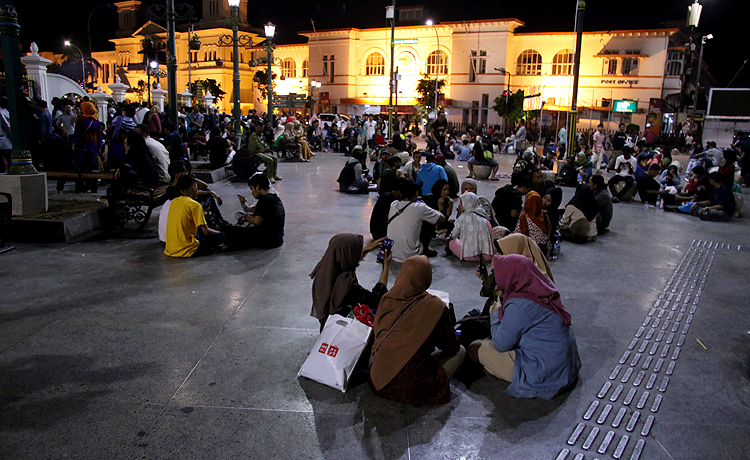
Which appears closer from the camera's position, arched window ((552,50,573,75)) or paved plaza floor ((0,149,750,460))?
paved plaza floor ((0,149,750,460))

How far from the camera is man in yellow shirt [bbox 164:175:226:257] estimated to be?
7.18 meters

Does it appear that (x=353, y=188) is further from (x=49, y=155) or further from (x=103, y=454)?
(x=103, y=454)

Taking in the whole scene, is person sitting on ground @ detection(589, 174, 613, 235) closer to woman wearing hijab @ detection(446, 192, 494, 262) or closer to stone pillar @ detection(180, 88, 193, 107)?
woman wearing hijab @ detection(446, 192, 494, 262)

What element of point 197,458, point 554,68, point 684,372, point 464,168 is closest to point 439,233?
point 684,372

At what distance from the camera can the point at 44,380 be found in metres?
4.18

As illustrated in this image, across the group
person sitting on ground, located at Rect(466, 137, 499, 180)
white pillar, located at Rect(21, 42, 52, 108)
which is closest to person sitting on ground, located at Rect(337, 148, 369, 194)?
person sitting on ground, located at Rect(466, 137, 499, 180)

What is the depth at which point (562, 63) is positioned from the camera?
151 feet

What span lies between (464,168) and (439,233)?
12222mm

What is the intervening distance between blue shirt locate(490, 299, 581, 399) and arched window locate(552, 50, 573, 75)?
150 ft

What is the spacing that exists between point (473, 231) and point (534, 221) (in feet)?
2.70

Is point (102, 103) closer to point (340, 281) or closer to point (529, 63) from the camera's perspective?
point (340, 281)

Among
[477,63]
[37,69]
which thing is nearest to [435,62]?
[477,63]

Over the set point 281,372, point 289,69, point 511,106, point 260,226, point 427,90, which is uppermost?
point 289,69

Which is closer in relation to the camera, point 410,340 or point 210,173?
point 410,340
